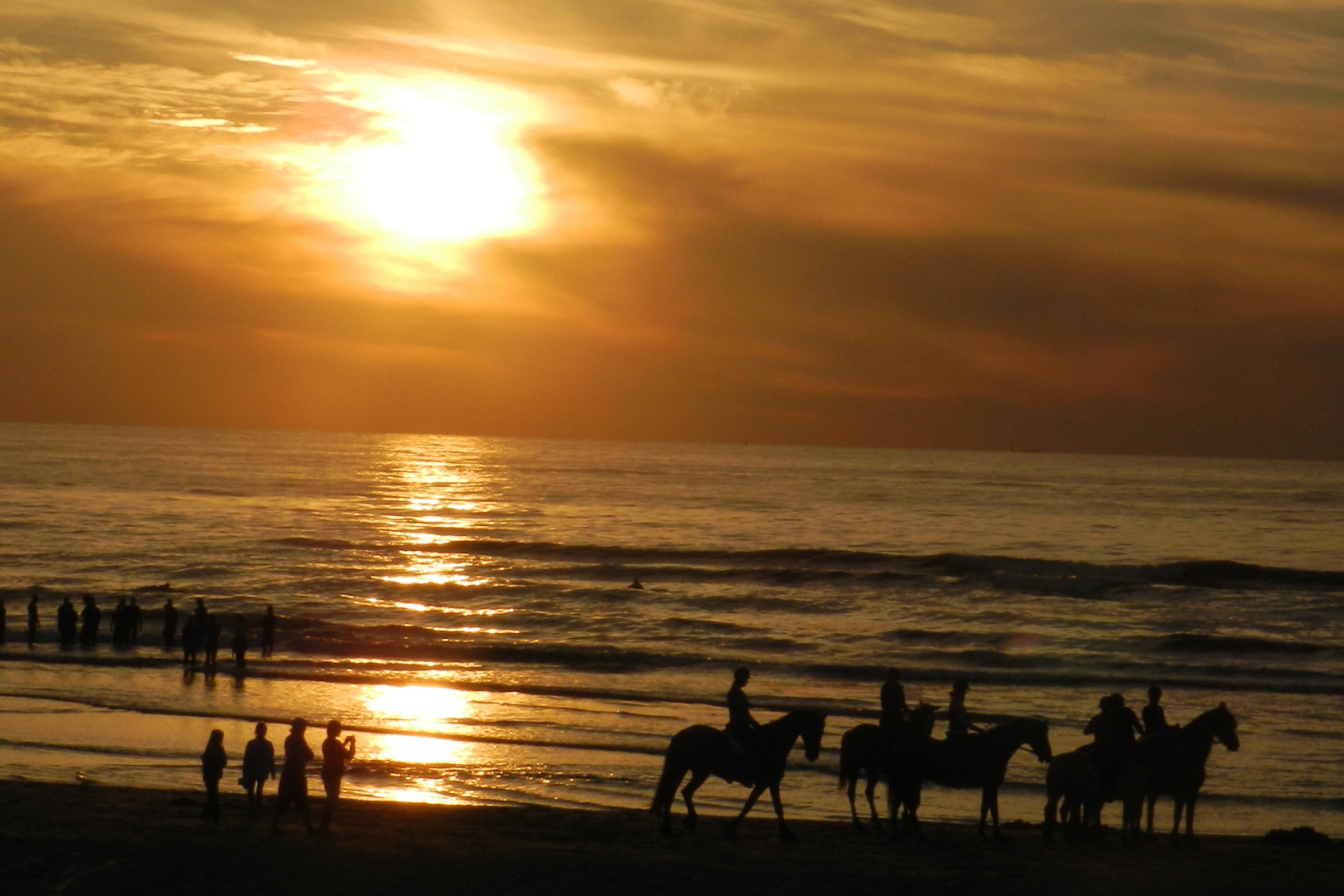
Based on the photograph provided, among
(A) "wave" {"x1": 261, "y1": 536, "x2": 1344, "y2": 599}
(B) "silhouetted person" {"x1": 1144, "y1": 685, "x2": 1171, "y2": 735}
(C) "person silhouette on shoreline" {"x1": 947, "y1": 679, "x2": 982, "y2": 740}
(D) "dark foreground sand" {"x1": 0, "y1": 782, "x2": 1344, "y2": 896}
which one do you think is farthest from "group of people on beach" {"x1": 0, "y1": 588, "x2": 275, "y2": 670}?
(A) "wave" {"x1": 261, "y1": 536, "x2": 1344, "y2": 599}

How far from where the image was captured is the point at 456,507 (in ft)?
321

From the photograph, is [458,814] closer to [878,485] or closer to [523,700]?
[523,700]

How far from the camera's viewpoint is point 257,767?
1443 cm

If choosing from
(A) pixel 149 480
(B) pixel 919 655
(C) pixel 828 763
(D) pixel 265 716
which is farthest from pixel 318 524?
(C) pixel 828 763

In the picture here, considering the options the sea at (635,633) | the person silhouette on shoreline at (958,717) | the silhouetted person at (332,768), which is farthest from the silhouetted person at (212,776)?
the person silhouette on shoreline at (958,717)

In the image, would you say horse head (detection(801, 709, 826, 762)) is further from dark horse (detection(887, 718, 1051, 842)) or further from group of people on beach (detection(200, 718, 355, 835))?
group of people on beach (detection(200, 718, 355, 835))

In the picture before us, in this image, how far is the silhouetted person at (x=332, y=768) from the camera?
539 inches

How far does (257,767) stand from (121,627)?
20.0 metres

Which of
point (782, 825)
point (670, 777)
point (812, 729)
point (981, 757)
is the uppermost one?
point (812, 729)

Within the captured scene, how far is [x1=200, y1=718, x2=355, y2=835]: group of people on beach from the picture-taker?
44.6 ft

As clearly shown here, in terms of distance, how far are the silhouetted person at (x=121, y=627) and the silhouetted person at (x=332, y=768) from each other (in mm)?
20548

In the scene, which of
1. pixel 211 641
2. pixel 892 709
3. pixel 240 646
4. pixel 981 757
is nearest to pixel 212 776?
pixel 892 709

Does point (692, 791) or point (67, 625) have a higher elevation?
point (692, 791)

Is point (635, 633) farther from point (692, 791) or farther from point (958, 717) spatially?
point (958, 717)
